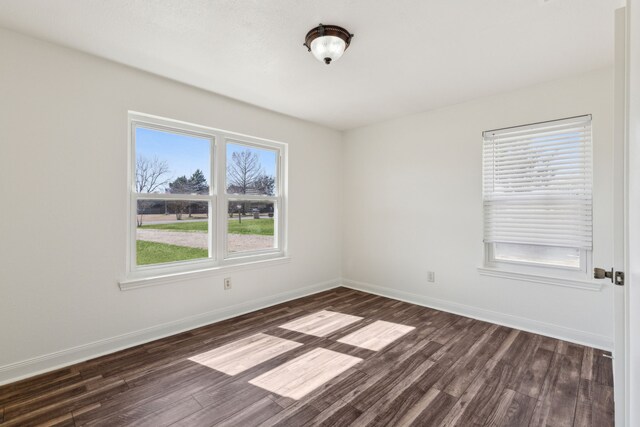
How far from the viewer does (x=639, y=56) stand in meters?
0.75

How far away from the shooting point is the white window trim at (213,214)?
2830mm

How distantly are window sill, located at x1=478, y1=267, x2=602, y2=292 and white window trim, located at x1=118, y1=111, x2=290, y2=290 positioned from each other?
8.04ft

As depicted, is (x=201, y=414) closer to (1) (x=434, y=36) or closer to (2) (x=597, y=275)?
(2) (x=597, y=275)

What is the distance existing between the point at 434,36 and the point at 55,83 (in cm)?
293

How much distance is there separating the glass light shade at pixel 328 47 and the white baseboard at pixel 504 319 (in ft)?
10.1

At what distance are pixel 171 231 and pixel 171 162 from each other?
0.72m

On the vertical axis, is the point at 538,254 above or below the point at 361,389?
above

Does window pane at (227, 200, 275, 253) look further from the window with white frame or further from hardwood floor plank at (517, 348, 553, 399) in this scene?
hardwood floor plank at (517, 348, 553, 399)

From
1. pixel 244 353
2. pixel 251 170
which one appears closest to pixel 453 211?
pixel 251 170

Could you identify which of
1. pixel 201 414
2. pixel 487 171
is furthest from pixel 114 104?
pixel 487 171

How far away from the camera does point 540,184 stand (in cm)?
304

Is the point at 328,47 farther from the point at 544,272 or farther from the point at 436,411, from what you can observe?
the point at 544,272

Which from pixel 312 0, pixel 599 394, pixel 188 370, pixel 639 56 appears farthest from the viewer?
pixel 188 370

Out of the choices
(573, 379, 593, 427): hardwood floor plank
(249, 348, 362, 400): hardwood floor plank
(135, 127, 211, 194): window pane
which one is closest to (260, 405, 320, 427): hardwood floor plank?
(249, 348, 362, 400): hardwood floor plank
